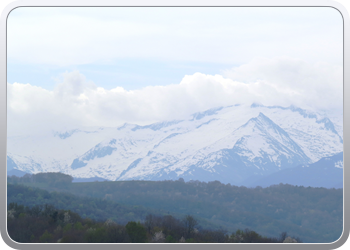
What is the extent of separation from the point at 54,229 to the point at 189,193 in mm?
41233

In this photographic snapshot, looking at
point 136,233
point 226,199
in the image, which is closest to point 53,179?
point 226,199

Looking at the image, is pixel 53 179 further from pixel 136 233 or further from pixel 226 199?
pixel 136 233

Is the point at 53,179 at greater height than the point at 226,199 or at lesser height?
greater

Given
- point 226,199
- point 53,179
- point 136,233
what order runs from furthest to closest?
point 226,199
point 53,179
point 136,233

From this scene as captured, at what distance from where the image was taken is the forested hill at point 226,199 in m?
40.2

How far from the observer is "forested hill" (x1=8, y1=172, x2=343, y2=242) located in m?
40.2

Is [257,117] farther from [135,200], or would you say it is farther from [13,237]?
[13,237]

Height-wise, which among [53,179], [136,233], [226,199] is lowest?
[136,233]

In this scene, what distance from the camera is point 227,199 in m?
47.1

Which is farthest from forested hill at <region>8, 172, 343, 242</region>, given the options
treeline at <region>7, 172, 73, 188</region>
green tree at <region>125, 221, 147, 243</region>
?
green tree at <region>125, 221, 147, 243</region>

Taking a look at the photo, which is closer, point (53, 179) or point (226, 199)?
point (53, 179)

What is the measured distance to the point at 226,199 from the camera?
4697cm

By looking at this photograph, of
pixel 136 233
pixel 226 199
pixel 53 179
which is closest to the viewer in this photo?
pixel 136 233

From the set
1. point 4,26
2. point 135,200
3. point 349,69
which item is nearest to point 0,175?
point 4,26
